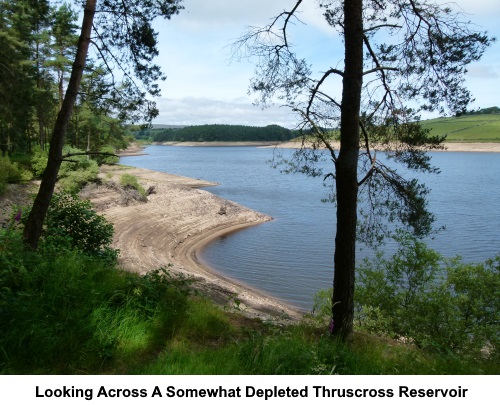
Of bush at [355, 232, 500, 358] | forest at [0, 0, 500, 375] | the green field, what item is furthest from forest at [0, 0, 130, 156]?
the green field

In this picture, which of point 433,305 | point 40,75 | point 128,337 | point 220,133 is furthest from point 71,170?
point 220,133

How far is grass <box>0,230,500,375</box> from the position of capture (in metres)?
3.85

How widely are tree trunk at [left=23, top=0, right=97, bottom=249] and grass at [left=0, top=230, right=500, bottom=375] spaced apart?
Result: 76.6 inches

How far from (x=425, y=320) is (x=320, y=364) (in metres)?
6.48

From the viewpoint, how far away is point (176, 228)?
1108 inches

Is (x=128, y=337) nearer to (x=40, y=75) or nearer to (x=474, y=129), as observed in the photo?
(x=40, y=75)

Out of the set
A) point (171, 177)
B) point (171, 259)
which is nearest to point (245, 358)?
point (171, 259)

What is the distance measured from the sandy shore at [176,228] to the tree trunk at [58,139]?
6.74 metres

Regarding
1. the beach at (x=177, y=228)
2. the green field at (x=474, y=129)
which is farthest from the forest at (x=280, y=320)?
the green field at (x=474, y=129)

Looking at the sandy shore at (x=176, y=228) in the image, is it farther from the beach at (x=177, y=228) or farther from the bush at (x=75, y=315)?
the bush at (x=75, y=315)

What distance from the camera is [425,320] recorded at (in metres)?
9.38

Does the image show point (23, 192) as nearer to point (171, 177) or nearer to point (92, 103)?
point (92, 103)

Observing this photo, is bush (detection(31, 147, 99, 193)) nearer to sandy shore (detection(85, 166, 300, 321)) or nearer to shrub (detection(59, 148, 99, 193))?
shrub (detection(59, 148, 99, 193))

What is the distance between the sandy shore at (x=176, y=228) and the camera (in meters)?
17.0
